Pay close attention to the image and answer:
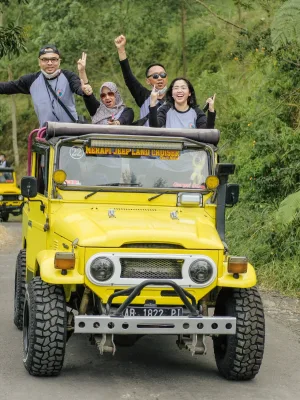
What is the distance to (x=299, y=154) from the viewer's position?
1533 centimetres

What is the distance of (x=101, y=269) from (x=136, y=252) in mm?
309

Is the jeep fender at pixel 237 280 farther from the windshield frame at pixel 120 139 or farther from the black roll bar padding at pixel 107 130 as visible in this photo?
the black roll bar padding at pixel 107 130

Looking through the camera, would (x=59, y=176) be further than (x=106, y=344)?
Yes

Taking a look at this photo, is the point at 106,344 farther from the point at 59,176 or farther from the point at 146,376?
the point at 59,176

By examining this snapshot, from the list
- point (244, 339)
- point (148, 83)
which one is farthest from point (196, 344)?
point (148, 83)

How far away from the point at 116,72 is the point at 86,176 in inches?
1246

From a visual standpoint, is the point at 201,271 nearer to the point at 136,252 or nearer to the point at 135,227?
the point at 136,252

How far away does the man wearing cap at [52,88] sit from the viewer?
9844 millimetres

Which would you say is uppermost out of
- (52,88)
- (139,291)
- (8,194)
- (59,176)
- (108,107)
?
(52,88)

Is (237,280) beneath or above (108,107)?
beneath

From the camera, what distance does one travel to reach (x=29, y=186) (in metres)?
8.16

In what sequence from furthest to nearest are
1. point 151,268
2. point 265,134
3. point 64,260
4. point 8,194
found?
1. point 8,194
2. point 265,134
3. point 151,268
4. point 64,260

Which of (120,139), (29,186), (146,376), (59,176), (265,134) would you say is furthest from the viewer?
(265,134)

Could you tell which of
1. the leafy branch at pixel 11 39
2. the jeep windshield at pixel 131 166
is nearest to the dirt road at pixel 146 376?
the jeep windshield at pixel 131 166
